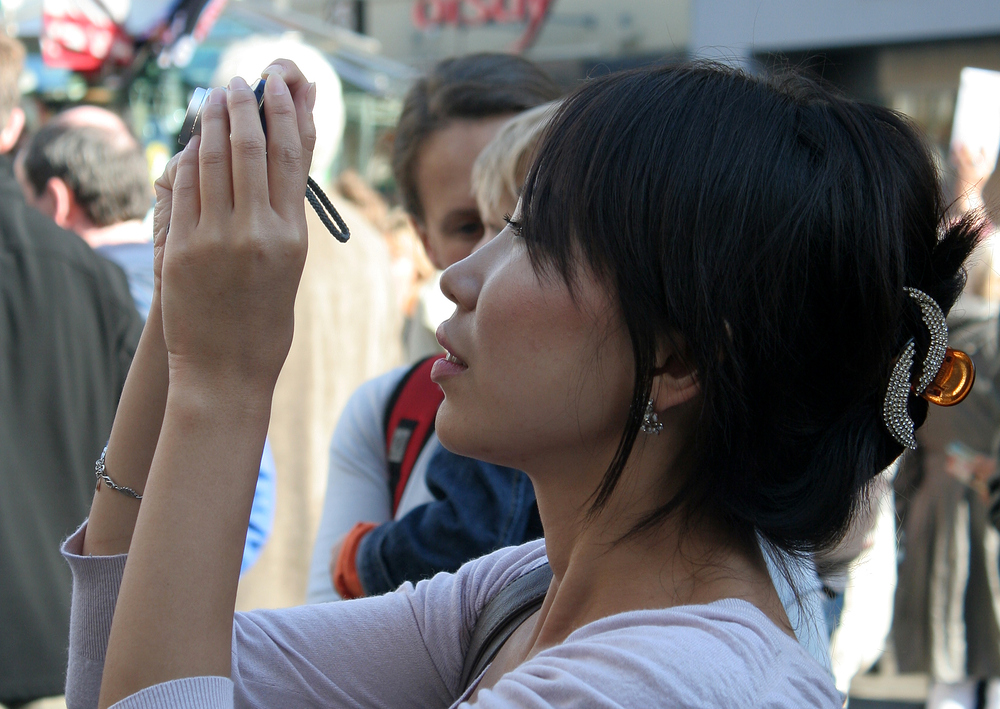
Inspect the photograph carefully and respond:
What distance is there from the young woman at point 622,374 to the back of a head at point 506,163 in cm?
60

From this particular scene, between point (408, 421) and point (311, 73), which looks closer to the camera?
point (408, 421)

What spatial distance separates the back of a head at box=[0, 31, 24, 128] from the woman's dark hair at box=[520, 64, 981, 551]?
79.0 inches

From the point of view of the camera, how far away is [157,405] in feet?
3.57

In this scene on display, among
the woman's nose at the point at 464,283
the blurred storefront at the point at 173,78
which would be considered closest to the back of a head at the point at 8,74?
the woman's nose at the point at 464,283

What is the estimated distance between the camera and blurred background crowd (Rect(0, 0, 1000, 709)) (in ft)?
6.42

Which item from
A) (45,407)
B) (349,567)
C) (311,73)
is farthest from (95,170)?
(349,567)

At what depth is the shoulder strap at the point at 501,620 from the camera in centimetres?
117

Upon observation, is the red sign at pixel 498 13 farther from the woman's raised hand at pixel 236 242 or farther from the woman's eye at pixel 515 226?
the woman's raised hand at pixel 236 242

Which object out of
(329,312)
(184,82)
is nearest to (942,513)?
(329,312)

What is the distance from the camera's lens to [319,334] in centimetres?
305

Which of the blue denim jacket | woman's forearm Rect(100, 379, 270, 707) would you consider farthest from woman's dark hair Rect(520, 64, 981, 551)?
the blue denim jacket

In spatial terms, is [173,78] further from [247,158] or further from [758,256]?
[758,256]

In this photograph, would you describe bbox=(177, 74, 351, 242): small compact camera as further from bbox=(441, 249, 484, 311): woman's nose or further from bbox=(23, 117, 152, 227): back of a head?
bbox=(23, 117, 152, 227): back of a head

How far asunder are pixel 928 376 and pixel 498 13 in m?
12.2
